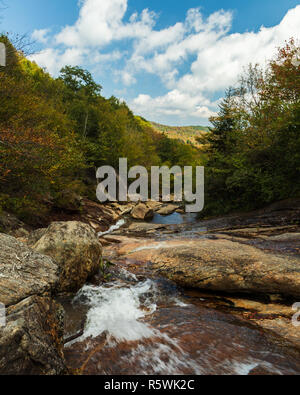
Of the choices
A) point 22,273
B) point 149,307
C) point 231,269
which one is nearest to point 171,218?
point 231,269

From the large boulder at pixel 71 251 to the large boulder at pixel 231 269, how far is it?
89.4 inches

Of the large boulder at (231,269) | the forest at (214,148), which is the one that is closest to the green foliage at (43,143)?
the forest at (214,148)

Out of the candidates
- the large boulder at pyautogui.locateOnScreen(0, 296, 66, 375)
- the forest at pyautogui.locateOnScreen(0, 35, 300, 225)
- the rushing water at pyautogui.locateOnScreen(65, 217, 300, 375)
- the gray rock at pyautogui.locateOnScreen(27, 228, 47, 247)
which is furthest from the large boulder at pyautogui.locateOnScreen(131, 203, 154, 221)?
the large boulder at pyautogui.locateOnScreen(0, 296, 66, 375)

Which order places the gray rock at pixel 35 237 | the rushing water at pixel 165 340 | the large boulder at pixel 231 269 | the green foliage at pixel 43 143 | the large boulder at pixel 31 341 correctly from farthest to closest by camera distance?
1. the green foliage at pixel 43 143
2. the gray rock at pixel 35 237
3. the large boulder at pixel 231 269
4. the rushing water at pixel 165 340
5. the large boulder at pixel 31 341

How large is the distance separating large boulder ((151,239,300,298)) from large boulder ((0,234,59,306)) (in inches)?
156

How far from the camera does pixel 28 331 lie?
2.48 m

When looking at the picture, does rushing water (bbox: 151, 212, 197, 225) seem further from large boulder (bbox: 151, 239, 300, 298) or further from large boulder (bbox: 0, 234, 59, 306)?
large boulder (bbox: 0, 234, 59, 306)

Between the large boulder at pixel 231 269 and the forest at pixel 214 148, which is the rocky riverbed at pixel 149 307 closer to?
the large boulder at pixel 231 269

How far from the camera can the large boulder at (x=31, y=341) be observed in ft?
7.32

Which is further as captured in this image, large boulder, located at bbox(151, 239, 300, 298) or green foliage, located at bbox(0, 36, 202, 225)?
green foliage, located at bbox(0, 36, 202, 225)

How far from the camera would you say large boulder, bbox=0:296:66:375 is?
2.23 meters
